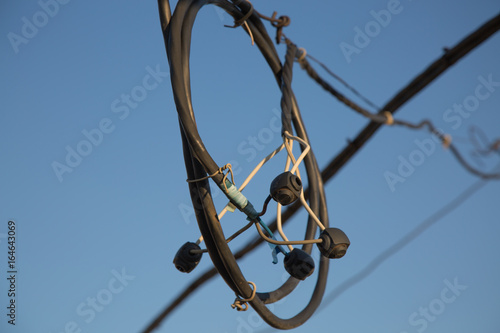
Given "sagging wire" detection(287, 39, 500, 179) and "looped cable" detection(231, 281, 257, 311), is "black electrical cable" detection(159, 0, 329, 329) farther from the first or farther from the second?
"sagging wire" detection(287, 39, 500, 179)

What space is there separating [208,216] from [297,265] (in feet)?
0.90

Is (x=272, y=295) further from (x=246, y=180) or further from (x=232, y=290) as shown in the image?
(x=246, y=180)

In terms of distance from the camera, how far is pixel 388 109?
2312 mm

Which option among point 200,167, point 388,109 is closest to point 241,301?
point 200,167

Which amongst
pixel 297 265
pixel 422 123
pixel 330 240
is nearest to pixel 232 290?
pixel 297 265

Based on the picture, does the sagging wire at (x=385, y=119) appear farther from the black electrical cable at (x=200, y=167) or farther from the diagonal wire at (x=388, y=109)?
the black electrical cable at (x=200, y=167)

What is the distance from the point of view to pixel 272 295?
62.0 inches

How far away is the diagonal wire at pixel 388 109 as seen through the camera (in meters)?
1.95

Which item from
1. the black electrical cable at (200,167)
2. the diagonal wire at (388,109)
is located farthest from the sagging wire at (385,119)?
the black electrical cable at (200,167)

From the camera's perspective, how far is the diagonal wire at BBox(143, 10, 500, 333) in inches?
76.9

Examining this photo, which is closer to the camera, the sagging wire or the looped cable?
the looped cable

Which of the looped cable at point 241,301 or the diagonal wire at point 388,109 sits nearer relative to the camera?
the looped cable at point 241,301

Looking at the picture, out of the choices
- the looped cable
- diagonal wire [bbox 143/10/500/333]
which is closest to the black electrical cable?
the looped cable

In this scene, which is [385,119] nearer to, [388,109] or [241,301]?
[388,109]
